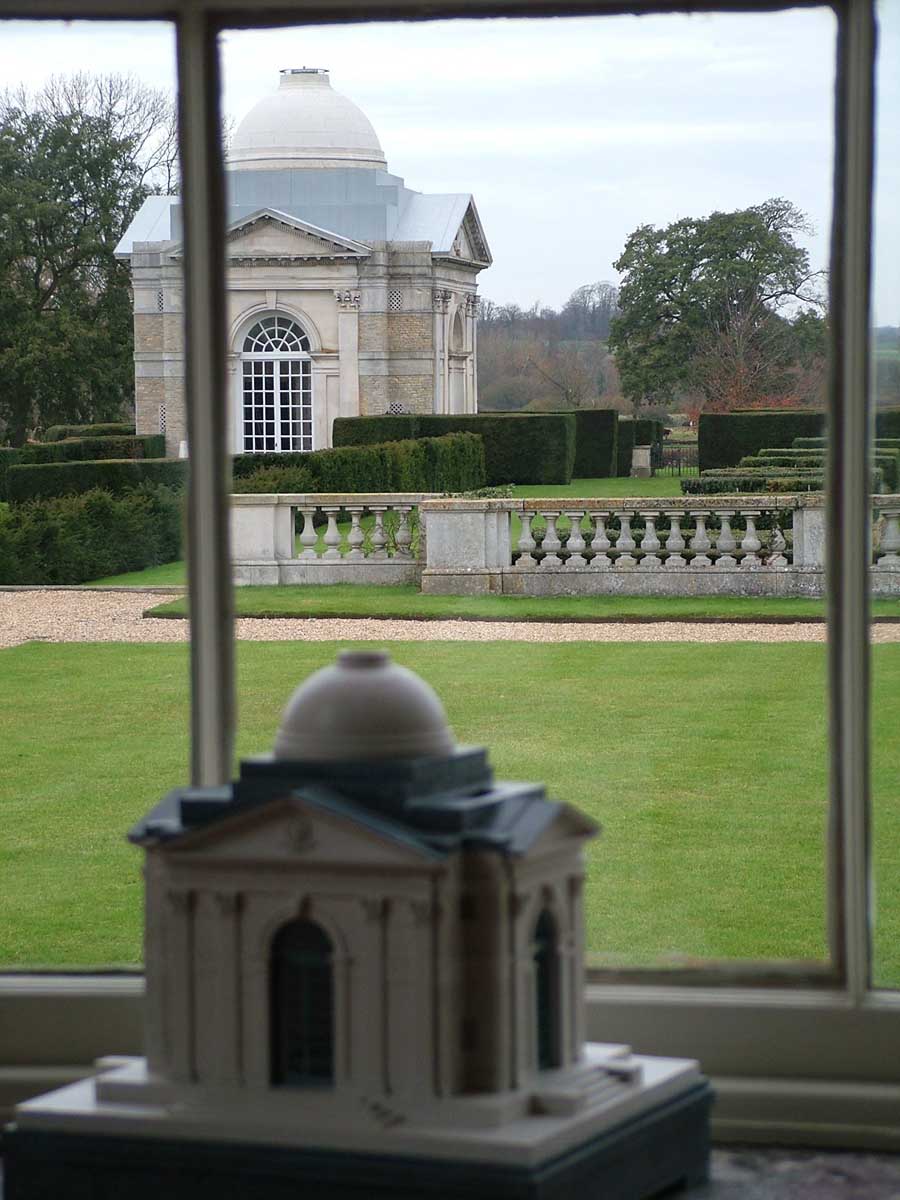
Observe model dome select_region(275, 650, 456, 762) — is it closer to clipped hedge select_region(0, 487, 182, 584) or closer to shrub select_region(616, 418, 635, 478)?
clipped hedge select_region(0, 487, 182, 584)

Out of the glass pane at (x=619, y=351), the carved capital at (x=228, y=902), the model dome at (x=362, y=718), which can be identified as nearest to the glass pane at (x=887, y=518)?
the glass pane at (x=619, y=351)

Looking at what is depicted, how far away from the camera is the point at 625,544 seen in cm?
290

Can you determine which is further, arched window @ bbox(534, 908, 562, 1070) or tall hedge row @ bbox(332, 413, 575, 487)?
tall hedge row @ bbox(332, 413, 575, 487)

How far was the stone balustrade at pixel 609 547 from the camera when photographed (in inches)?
110

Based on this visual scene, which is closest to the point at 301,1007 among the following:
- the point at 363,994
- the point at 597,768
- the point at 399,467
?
the point at 363,994

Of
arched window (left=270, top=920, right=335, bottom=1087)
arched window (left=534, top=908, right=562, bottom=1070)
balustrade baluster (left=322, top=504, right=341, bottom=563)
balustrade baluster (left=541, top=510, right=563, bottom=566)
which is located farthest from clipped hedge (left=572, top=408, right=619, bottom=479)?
arched window (left=270, top=920, right=335, bottom=1087)

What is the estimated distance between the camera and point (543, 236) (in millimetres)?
2654

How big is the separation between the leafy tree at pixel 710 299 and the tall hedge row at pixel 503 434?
170 millimetres

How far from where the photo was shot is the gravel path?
8.85 ft

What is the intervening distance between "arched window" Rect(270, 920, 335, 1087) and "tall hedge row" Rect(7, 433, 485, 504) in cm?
97

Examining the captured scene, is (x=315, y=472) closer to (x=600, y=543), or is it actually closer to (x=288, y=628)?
(x=288, y=628)

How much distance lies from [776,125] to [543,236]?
17.3 inches

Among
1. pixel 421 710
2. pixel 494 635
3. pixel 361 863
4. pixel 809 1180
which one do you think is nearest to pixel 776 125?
pixel 494 635

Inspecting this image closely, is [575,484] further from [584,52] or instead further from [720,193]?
[584,52]
